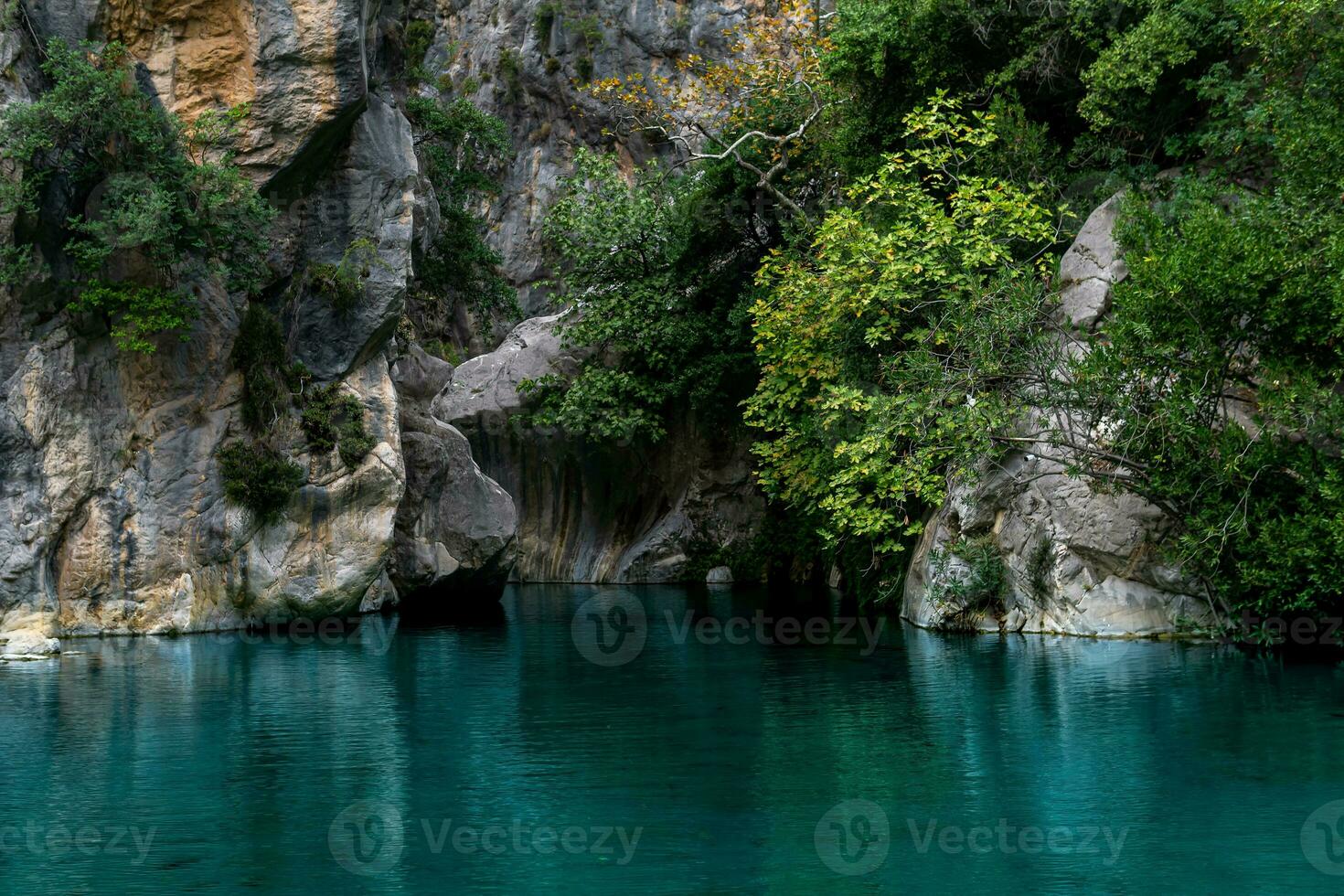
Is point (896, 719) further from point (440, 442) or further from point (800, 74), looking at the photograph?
point (800, 74)

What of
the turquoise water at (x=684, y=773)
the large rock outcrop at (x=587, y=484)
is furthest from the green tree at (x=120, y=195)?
the large rock outcrop at (x=587, y=484)

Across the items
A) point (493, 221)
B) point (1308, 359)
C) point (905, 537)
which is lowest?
point (905, 537)

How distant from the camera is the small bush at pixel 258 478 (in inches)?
1035

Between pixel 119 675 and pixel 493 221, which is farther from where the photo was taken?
pixel 493 221

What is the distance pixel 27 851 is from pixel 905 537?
20.0 metres

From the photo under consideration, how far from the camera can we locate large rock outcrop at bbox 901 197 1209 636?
70.3 ft

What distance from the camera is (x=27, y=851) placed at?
35.6 feet

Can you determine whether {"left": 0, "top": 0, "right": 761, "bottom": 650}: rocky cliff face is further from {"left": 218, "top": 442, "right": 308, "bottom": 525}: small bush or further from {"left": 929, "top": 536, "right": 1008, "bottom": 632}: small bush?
{"left": 929, "top": 536, "right": 1008, "bottom": 632}: small bush

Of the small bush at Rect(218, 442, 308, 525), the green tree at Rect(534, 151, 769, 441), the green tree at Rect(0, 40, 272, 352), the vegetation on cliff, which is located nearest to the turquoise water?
the vegetation on cliff

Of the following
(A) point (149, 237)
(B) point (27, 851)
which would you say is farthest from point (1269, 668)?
(A) point (149, 237)

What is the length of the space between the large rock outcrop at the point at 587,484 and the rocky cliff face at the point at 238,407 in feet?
18.3

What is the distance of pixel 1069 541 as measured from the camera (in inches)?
867

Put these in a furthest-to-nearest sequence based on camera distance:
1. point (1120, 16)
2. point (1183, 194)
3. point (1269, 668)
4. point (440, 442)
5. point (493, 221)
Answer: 1. point (493, 221)
2. point (440, 442)
3. point (1120, 16)
4. point (1183, 194)
5. point (1269, 668)

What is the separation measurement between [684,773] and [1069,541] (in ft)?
35.9
